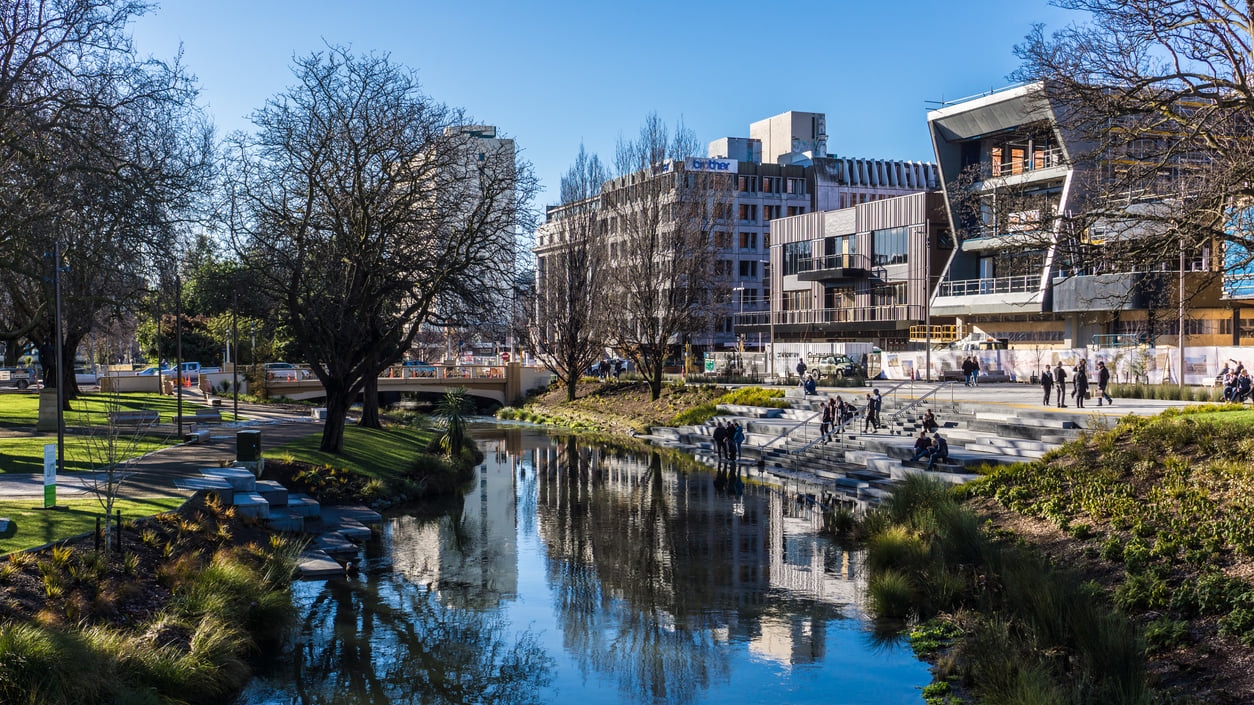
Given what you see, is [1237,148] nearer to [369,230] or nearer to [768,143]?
[369,230]

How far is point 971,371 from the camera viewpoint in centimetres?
5206

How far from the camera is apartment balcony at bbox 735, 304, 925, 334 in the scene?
77.7m

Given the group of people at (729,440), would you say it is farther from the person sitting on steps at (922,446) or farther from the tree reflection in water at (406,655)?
the tree reflection in water at (406,655)

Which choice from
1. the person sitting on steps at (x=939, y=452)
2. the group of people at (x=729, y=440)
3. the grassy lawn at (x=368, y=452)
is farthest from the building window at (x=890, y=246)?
the person sitting on steps at (x=939, y=452)

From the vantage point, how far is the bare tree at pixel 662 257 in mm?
59375

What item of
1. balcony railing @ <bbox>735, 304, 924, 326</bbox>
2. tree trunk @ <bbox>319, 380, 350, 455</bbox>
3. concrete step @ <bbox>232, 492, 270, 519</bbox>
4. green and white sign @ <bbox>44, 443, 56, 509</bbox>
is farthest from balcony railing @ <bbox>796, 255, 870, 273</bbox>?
green and white sign @ <bbox>44, 443, 56, 509</bbox>

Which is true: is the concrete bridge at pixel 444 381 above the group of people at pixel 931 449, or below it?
above

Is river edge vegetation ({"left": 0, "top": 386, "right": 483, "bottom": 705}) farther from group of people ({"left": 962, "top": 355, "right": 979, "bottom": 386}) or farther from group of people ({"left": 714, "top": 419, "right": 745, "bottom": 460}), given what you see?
group of people ({"left": 962, "top": 355, "right": 979, "bottom": 386})

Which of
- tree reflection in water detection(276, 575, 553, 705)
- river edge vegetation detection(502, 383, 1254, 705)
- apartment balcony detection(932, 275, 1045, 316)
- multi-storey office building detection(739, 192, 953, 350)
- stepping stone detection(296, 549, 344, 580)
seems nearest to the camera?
river edge vegetation detection(502, 383, 1254, 705)

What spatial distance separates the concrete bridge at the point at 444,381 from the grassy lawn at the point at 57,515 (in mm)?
36898

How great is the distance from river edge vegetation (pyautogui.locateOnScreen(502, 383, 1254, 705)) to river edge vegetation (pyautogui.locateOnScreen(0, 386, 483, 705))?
9.67 metres

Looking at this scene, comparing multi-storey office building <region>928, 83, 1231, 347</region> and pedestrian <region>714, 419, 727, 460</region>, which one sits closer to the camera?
pedestrian <region>714, 419, 727, 460</region>

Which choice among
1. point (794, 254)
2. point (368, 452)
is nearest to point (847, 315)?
point (794, 254)

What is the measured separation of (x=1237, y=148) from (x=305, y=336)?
23239 millimetres
